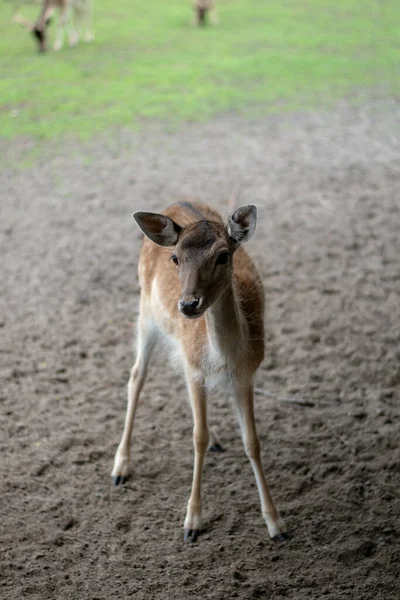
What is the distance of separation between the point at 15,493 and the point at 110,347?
5.15 ft

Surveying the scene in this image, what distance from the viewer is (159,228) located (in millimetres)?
3371

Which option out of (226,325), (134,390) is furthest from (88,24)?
(226,325)

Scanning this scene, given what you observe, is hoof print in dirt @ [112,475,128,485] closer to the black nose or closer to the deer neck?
the deer neck

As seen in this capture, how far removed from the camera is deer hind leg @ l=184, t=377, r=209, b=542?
3.76 meters

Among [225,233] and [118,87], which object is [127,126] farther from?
[225,233]

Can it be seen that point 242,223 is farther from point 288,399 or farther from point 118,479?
point 288,399

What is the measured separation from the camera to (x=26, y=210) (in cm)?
761

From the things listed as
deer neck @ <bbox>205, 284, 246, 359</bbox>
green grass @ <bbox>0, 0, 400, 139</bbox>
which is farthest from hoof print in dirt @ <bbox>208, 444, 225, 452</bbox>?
green grass @ <bbox>0, 0, 400, 139</bbox>

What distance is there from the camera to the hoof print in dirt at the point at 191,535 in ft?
12.2

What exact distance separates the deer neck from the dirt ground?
90 centimetres

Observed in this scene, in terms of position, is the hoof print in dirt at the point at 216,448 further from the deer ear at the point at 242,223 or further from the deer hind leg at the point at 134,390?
the deer ear at the point at 242,223

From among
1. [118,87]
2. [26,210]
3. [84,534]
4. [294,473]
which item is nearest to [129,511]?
[84,534]

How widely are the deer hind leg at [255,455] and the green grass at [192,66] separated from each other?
672 centimetres

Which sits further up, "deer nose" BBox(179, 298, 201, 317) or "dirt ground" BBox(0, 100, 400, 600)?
"deer nose" BBox(179, 298, 201, 317)
